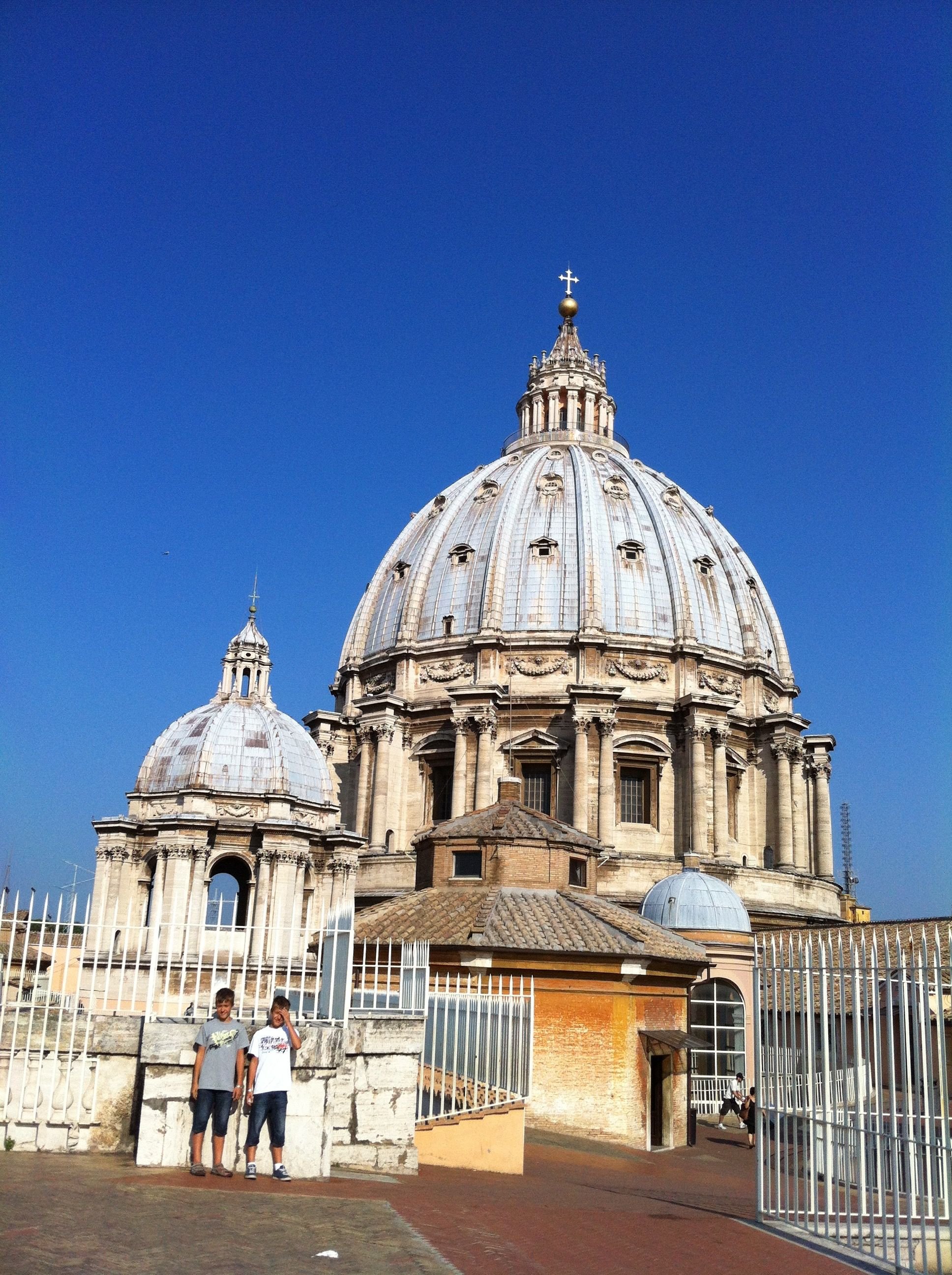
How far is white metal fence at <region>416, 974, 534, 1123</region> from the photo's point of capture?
16.1 m

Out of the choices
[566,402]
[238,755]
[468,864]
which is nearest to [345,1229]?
[468,864]

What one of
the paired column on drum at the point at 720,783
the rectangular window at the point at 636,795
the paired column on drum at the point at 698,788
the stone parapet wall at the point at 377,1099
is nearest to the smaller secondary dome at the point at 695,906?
the paired column on drum at the point at 698,788

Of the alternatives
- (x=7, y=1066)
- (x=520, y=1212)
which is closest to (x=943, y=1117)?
(x=520, y=1212)

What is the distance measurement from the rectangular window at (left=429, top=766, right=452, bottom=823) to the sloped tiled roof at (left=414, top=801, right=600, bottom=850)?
1682cm

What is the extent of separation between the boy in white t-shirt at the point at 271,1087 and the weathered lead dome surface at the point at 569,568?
41800 millimetres

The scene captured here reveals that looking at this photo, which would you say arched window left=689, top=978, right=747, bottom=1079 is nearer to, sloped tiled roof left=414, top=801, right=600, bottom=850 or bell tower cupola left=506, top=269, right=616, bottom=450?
sloped tiled roof left=414, top=801, right=600, bottom=850

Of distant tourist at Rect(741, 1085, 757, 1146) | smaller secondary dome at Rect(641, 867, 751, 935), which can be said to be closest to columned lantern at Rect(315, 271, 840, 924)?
smaller secondary dome at Rect(641, 867, 751, 935)

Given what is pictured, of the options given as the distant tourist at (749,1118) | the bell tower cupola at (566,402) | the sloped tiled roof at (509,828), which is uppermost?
the bell tower cupola at (566,402)

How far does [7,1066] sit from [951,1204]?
817 centimetres

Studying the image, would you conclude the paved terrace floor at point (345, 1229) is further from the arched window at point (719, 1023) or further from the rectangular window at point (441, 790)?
the rectangular window at point (441, 790)

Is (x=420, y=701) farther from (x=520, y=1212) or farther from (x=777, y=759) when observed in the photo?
(x=520, y=1212)

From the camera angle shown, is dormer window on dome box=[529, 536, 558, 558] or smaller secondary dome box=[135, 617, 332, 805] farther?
dormer window on dome box=[529, 536, 558, 558]

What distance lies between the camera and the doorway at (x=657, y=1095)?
2438 centimetres

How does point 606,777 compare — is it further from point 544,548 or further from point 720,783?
point 544,548
